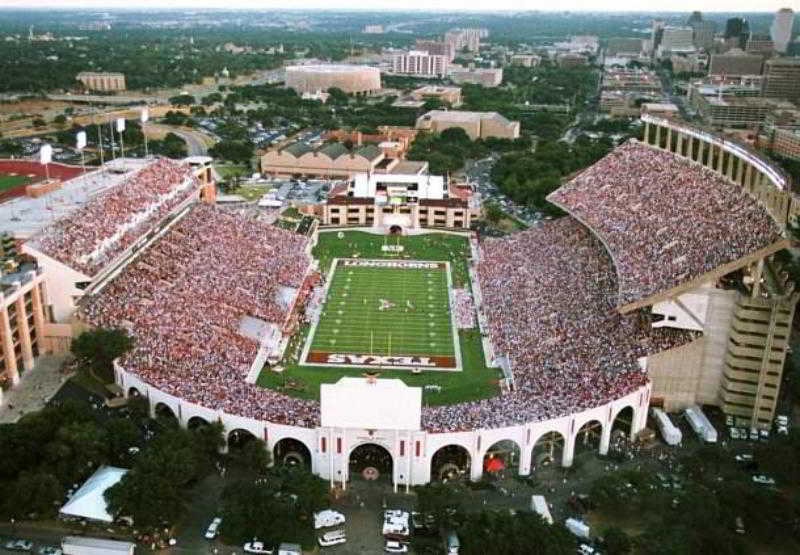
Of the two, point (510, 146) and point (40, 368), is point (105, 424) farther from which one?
point (510, 146)

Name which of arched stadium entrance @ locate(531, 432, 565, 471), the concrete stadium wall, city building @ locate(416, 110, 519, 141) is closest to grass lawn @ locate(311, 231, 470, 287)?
arched stadium entrance @ locate(531, 432, 565, 471)

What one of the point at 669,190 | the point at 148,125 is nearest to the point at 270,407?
the point at 669,190

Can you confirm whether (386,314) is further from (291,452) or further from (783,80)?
(783,80)

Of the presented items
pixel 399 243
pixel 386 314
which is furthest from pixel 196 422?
pixel 399 243

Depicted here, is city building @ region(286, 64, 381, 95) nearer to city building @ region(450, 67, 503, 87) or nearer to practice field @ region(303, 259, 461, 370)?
city building @ region(450, 67, 503, 87)

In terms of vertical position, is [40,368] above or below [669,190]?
below
